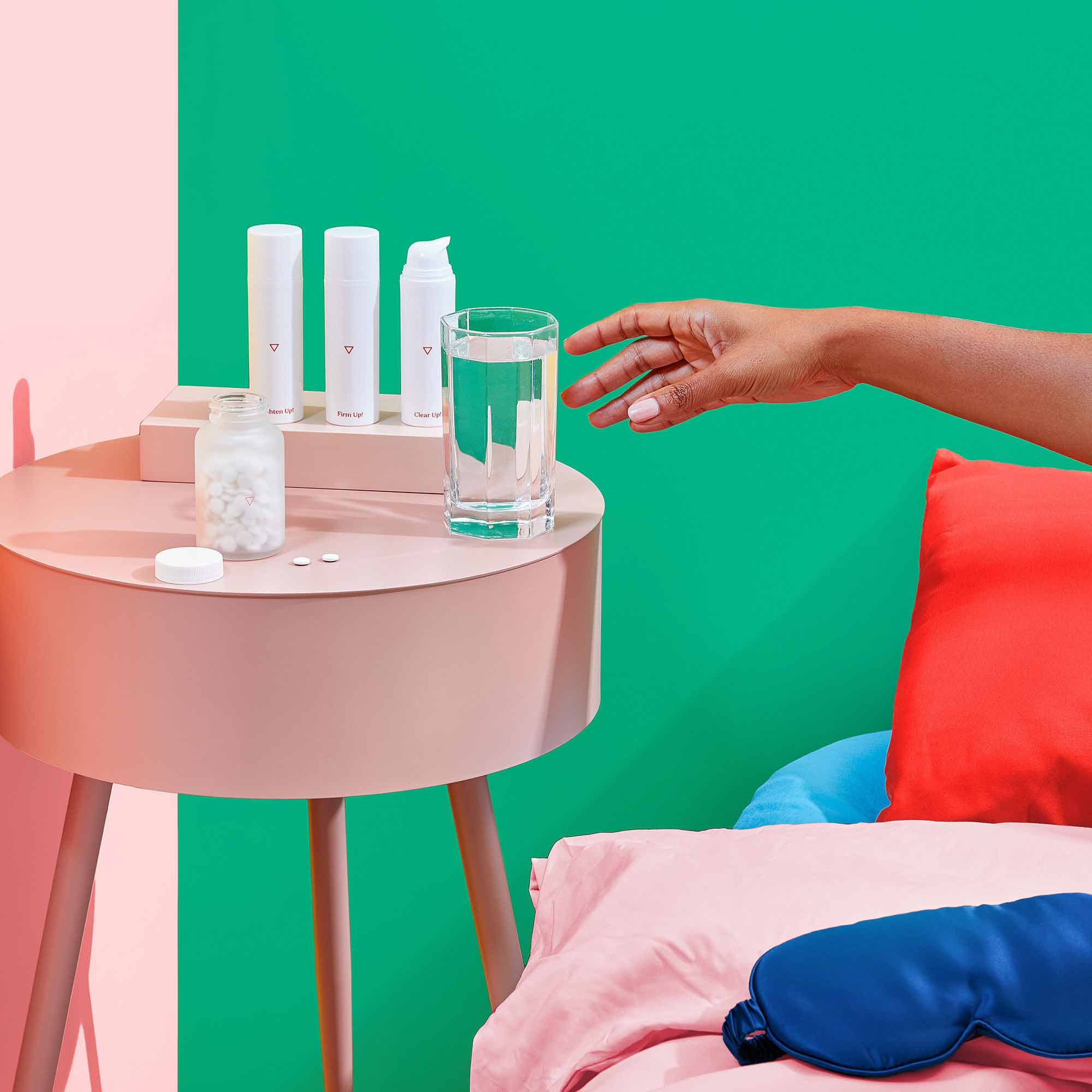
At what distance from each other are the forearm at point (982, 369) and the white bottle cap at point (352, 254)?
1.29 ft

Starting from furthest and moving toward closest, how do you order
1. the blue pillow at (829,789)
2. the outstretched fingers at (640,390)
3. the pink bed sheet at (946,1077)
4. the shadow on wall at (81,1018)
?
1. the shadow on wall at (81,1018)
2. the blue pillow at (829,789)
3. the outstretched fingers at (640,390)
4. the pink bed sheet at (946,1077)

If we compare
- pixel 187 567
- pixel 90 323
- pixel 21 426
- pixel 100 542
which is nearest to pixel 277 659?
pixel 187 567

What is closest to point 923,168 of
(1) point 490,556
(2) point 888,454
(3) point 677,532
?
(2) point 888,454

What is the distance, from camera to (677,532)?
1.69m

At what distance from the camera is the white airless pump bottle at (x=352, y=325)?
117 cm

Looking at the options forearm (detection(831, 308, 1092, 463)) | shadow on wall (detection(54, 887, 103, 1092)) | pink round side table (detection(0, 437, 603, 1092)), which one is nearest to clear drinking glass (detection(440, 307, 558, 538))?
pink round side table (detection(0, 437, 603, 1092))

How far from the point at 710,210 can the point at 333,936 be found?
910mm

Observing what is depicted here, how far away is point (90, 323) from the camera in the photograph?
1.40 meters

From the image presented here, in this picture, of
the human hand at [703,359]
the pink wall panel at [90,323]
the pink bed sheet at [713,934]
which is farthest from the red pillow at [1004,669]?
the pink wall panel at [90,323]

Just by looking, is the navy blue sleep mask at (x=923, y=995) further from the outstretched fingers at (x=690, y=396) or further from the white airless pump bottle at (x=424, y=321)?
the white airless pump bottle at (x=424, y=321)

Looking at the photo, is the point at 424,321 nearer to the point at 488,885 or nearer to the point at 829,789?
the point at 488,885

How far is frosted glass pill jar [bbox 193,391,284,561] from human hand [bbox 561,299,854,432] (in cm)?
29

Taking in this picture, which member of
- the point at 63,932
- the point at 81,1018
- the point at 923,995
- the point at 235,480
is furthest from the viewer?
the point at 81,1018

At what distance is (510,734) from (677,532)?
66 cm
